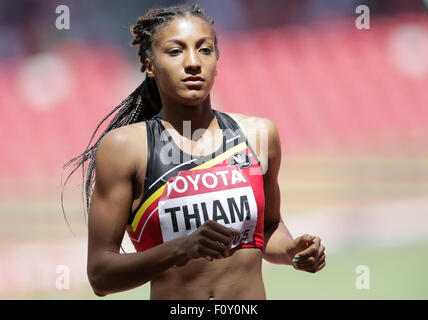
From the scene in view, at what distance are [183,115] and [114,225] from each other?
418mm

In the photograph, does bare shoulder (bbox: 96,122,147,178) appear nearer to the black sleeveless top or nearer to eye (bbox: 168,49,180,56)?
the black sleeveless top

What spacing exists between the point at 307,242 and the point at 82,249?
7.32ft

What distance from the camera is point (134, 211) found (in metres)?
1.76

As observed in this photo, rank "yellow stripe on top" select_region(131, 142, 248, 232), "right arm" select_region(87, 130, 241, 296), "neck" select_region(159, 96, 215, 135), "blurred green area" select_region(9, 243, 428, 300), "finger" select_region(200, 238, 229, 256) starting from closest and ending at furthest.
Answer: "finger" select_region(200, 238, 229, 256)
"right arm" select_region(87, 130, 241, 296)
"yellow stripe on top" select_region(131, 142, 248, 232)
"neck" select_region(159, 96, 215, 135)
"blurred green area" select_region(9, 243, 428, 300)

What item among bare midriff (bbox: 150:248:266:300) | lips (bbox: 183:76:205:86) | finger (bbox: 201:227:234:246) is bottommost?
bare midriff (bbox: 150:248:266:300)

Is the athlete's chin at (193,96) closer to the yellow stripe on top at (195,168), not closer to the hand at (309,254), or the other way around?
the yellow stripe on top at (195,168)

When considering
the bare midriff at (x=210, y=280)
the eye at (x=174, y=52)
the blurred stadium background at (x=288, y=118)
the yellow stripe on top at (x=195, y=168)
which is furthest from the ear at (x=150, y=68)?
the blurred stadium background at (x=288, y=118)

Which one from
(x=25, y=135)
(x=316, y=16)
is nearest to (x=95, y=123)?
(x=25, y=135)

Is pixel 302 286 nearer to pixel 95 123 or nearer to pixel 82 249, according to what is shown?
pixel 82 249

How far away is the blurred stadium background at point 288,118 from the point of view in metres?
3.66

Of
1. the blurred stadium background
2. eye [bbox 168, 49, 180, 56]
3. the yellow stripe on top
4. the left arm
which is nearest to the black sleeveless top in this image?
the yellow stripe on top

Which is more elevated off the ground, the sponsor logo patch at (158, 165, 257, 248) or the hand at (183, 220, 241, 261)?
the sponsor logo patch at (158, 165, 257, 248)

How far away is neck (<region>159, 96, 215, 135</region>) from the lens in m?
1.87

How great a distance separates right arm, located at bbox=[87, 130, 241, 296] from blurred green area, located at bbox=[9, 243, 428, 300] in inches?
77.0
